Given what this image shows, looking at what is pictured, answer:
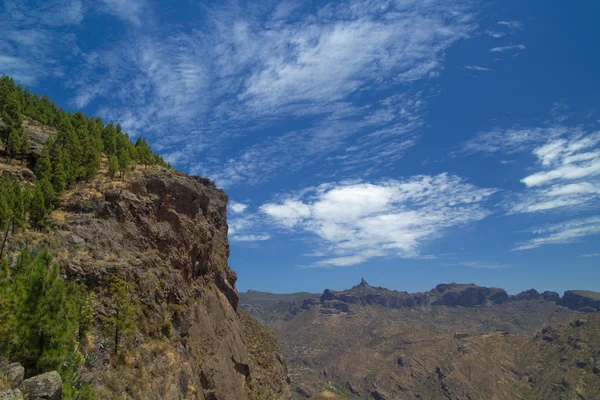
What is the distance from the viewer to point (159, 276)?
142 ft

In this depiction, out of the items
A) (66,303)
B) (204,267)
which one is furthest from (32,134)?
(66,303)

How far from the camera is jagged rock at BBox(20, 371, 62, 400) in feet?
52.5

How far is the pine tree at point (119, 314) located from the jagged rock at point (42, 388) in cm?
1512

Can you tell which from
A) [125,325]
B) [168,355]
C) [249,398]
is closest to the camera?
[125,325]

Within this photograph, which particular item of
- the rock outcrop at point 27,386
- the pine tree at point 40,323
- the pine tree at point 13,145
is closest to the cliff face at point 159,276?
the pine tree at point 40,323

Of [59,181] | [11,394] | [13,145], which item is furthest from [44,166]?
[11,394]

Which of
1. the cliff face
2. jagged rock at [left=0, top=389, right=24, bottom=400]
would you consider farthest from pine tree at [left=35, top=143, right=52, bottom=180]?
jagged rock at [left=0, top=389, right=24, bottom=400]

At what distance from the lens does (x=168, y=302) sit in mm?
43500

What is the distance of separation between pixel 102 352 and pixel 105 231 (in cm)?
1394

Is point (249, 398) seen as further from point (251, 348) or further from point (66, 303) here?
point (66, 303)

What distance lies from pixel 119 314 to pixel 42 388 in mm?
17276

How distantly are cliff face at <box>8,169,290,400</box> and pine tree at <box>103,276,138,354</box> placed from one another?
53.7 inches

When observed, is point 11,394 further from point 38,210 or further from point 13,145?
point 13,145

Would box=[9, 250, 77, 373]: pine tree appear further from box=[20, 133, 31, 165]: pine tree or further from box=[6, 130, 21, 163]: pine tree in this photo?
box=[20, 133, 31, 165]: pine tree
